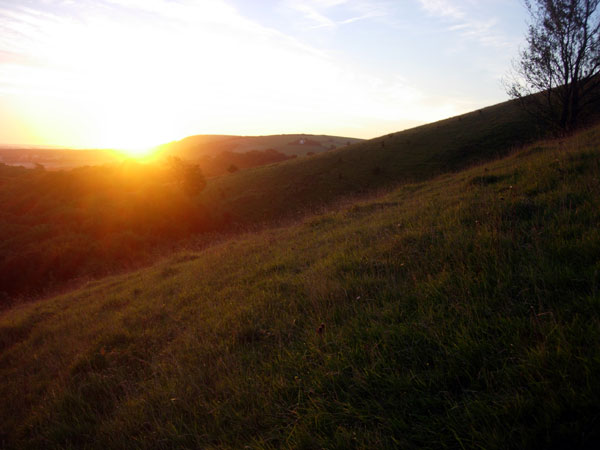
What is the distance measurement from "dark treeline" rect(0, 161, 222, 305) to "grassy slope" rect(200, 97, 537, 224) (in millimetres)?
4273

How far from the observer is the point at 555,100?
19.2 meters

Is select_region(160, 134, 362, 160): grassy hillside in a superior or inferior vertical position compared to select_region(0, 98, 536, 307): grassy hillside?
superior

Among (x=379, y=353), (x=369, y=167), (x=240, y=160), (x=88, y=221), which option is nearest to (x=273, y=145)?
(x=240, y=160)

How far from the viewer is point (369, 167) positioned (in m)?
31.7

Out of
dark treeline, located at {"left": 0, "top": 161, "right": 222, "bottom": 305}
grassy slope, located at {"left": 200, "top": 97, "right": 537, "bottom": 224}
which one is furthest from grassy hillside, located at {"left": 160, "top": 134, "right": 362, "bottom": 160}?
dark treeline, located at {"left": 0, "top": 161, "right": 222, "bottom": 305}

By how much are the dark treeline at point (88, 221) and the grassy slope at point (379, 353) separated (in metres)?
16.7

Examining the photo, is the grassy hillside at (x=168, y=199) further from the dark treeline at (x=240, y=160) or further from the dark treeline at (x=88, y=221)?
the dark treeline at (x=240, y=160)

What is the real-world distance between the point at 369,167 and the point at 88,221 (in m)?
28.4

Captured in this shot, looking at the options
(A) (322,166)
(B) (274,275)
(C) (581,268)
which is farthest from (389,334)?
(A) (322,166)

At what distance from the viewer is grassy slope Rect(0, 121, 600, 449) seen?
1706mm

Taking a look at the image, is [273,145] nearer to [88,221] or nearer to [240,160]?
[240,160]

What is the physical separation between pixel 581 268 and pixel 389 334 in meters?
1.74

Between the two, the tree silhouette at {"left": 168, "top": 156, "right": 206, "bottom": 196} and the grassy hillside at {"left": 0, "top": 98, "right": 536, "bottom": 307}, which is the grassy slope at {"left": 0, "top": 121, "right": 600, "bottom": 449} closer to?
the grassy hillside at {"left": 0, "top": 98, "right": 536, "bottom": 307}

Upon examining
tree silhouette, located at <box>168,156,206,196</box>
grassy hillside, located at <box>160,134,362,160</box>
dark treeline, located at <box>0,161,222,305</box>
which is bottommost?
dark treeline, located at <box>0,161,222,305</box>
